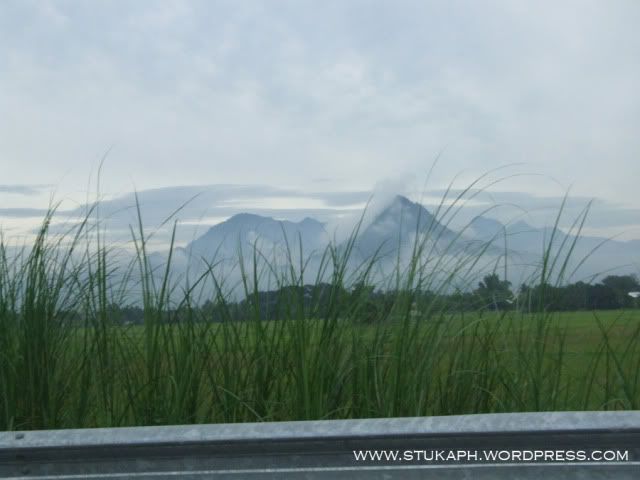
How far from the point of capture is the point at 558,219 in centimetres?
430

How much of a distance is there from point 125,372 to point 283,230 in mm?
1130

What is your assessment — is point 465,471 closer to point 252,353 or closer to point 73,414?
point 252,353

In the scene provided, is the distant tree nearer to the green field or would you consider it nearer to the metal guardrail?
the green field

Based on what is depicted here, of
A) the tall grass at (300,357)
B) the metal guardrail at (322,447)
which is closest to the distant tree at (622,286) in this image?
the tall grass at (300,357)

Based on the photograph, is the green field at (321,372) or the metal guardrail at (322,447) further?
the green field at (321,372)

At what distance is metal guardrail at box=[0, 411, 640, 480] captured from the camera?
2.22 meters

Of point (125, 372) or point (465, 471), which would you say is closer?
point (465, 471)

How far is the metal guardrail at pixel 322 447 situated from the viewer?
2.22 m

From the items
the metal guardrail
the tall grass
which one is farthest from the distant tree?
→ the metal guardrail

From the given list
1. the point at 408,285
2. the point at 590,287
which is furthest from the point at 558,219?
the point at 408,285

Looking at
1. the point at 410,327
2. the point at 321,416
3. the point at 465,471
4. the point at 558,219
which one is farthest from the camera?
the point at 558,219

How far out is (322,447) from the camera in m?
2.29

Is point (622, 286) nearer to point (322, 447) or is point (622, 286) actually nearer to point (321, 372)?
point (321, 372)

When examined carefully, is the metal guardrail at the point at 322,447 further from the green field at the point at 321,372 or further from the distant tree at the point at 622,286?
the distant tree at the point at 622,286
